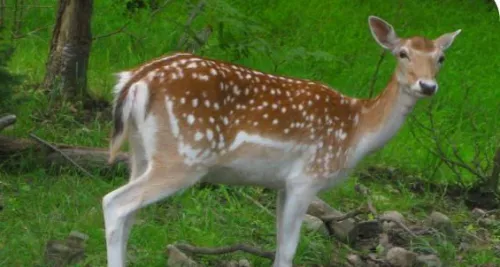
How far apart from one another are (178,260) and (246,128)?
33.3 inches

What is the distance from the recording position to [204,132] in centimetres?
641

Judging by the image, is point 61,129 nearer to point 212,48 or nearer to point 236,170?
point 212,48

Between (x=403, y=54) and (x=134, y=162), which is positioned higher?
(x=403, y=54)

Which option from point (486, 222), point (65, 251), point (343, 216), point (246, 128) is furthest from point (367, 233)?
point (65, 251)

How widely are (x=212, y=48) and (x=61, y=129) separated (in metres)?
1.37

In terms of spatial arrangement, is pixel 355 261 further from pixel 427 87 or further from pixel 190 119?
pixel 190 119

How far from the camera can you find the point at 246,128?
6.56 m

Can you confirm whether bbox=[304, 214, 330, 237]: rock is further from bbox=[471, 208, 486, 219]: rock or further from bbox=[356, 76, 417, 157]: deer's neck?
bbox=[471, 208, 486, 219]: rock

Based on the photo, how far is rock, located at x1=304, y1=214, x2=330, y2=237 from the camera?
7757 mm

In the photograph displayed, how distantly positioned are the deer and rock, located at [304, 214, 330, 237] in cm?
82

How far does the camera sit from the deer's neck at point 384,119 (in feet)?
23.0

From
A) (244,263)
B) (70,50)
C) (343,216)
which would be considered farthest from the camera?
(70,50)

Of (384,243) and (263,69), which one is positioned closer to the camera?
(384,243)

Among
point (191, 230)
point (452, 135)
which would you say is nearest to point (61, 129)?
point (191, 230)
